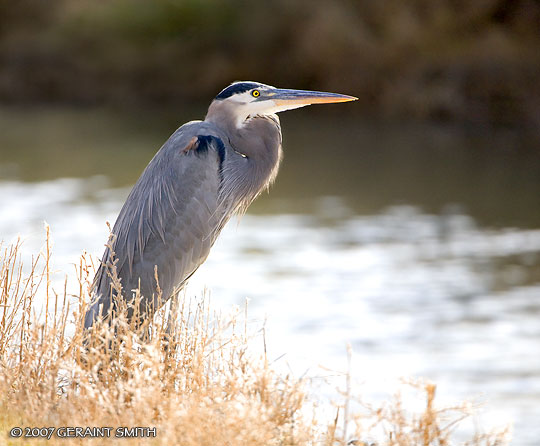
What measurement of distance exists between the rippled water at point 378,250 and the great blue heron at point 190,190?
55cm

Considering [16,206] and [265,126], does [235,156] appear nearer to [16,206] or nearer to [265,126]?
[265,126]

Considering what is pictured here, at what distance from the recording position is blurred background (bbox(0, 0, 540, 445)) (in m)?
8.87

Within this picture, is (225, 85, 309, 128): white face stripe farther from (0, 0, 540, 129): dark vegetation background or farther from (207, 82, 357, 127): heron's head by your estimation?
(0, 0, 540, 129): dark vegetation background

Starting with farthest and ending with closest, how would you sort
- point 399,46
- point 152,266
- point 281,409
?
1. point 399,46
2. point 152,266
3. point 281,409

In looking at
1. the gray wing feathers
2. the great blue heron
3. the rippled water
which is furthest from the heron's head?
the rippled water

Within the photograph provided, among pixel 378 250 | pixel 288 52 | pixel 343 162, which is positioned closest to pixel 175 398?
pixel 378 250

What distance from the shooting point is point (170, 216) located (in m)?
4.66

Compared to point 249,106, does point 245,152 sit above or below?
below

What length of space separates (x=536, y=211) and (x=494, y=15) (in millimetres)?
11852

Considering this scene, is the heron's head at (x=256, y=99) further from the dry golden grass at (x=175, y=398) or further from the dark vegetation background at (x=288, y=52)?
the dark vegetation background at (x=288, y=52)

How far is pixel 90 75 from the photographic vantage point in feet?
94.9

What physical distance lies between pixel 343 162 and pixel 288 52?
8962mm

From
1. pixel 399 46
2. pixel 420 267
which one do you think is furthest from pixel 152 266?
pixel 399 46

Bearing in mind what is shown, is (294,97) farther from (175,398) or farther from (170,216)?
(175,398)
